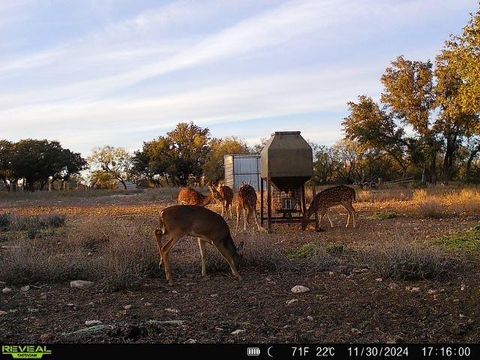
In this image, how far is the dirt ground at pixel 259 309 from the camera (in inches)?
236

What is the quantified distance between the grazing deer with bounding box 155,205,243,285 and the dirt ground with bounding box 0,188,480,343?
1.20 feet

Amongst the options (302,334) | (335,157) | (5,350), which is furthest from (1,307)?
(335,157)

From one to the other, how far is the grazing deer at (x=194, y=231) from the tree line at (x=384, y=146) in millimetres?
14819

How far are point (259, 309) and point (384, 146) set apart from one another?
4142 centimetres

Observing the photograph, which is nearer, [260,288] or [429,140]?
[260,288]

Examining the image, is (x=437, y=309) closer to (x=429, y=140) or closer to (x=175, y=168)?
(x=429, y=140)

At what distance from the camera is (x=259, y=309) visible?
7133 millimetres

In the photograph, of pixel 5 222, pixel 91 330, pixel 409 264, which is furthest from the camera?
pixel 5 222

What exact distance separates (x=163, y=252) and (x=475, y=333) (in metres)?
5.02

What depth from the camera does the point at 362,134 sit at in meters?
45.6

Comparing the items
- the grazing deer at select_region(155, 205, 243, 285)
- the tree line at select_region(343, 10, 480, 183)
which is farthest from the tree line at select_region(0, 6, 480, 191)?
the grazing deer at select_region(155, 205, 243, 285)

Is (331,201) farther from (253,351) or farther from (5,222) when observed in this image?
(253,351)

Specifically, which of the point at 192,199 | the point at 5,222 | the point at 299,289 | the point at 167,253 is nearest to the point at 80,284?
the point at 167,253

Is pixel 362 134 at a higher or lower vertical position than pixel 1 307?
higher
